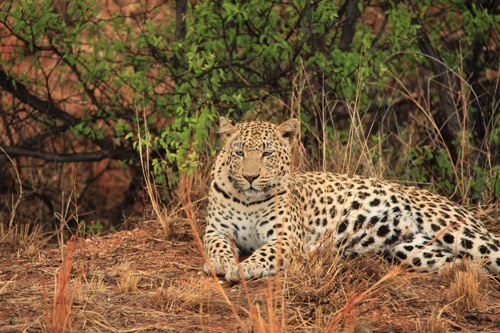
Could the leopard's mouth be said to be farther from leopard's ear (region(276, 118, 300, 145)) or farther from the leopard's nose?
leopard's ear (region(276, 118, 300, 145))

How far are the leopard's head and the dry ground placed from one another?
779 mm

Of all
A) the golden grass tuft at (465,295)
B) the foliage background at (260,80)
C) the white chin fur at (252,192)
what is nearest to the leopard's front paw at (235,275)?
the white chin fur at (252,192)

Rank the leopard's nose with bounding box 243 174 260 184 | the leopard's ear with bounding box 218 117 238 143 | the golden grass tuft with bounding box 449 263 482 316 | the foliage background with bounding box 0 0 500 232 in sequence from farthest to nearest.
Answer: the foliage background with bounding box 0 0 500 232 < the leopard's ear with bounding box 218 117 238 143 < the leopard's nose with bounding box 243 174 260 184 < the golden grass tuft with bounding box 449 263 482 316

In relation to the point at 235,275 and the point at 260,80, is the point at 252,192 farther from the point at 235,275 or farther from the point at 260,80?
the point at 260,80

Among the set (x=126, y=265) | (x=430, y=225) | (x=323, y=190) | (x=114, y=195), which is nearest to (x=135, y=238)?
(x=126, y=265)

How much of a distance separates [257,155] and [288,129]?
47 cm

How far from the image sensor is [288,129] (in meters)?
5.61

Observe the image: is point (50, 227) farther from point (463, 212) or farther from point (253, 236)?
point (463, 212)

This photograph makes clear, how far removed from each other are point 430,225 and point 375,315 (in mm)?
1707

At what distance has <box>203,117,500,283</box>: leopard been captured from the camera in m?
5.26

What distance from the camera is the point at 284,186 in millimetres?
5527

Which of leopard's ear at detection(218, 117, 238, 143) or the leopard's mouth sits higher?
leopard's ear at detection(218, 117, 238, 143)

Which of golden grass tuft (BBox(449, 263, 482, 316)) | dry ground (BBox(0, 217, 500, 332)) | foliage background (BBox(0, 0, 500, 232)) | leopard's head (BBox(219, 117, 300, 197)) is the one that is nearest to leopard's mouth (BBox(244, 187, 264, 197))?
leopard's head (BBox(219, 117, 300, 197))

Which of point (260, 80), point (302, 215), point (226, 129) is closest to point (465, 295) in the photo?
point (302, 215)
